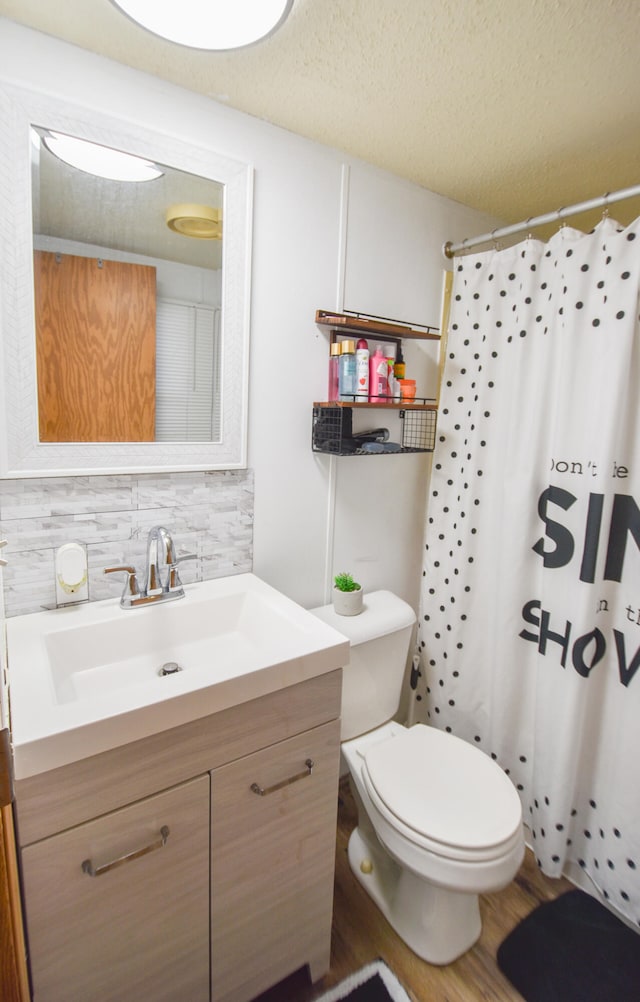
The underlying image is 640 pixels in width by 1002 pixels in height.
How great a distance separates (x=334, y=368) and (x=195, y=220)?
55 centimetres

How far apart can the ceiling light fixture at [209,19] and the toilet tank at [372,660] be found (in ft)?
4.71

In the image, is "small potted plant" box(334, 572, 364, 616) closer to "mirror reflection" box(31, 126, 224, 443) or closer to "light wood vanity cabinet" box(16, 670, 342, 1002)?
"light wood vanity cabinet" box(16, 670, 342, 1002)

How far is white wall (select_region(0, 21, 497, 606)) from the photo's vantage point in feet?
3.76

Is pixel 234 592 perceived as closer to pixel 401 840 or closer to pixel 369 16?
pixel 401 840

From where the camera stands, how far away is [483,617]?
1730 millimetres

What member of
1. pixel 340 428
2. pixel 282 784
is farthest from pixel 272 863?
pixel 340 428

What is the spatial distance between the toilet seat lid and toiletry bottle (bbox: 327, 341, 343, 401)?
1.08 m

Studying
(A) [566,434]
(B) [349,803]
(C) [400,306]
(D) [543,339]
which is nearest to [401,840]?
(B) [349,803]

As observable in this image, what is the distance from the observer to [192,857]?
967 millimetres

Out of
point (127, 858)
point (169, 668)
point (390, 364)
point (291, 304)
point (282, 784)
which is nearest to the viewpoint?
point (127, 858)

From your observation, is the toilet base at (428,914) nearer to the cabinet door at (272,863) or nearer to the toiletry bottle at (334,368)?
the cabinet door at (272,863)

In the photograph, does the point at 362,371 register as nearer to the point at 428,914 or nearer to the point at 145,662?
the point at 145,662

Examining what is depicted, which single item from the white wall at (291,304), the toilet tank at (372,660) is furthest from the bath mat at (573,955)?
the white wall at (291,304)

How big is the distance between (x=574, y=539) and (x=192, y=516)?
113 cm
